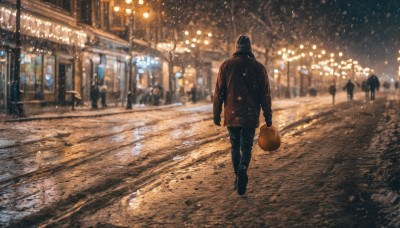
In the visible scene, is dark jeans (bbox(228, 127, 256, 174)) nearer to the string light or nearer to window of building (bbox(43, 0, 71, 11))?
the string light

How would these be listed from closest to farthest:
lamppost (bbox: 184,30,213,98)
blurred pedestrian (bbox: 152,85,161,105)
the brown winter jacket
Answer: the brown winter jacket < blurred pedestrian (bbox: 152,85,161,105) < lamppost (bbox: 184,30,213,98)

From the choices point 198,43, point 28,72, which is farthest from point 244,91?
point 198,43

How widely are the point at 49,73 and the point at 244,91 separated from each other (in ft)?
70.6

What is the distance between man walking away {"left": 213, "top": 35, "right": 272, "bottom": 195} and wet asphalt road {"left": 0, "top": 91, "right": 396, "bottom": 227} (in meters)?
1.32

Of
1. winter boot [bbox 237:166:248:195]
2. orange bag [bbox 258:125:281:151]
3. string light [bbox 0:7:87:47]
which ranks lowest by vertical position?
winter boot [bbox 237:166:248:195]

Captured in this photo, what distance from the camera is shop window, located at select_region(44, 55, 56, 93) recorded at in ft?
77.3

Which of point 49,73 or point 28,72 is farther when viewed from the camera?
point 49,73

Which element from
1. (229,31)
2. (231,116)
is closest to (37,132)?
(231,116)

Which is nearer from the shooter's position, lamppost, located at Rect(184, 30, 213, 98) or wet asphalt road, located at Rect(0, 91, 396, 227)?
wet asphalt road, located at Rect(0, 91, 396, 227)

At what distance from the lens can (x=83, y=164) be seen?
23.1ft

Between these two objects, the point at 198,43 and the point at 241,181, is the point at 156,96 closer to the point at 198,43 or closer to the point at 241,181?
the point at 198,43

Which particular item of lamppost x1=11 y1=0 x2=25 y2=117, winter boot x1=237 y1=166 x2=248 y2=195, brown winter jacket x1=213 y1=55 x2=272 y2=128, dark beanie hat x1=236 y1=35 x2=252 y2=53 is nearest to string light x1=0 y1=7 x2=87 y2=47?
lamppost x1=11 y1=0 x2=25 y2=117

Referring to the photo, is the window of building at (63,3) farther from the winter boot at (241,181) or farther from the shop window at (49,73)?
the winter boot at (241,181)

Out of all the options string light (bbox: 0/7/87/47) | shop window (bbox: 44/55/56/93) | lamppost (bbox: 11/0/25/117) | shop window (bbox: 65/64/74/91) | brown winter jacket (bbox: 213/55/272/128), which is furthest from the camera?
shop window (bbox: 65/64/74/91)
